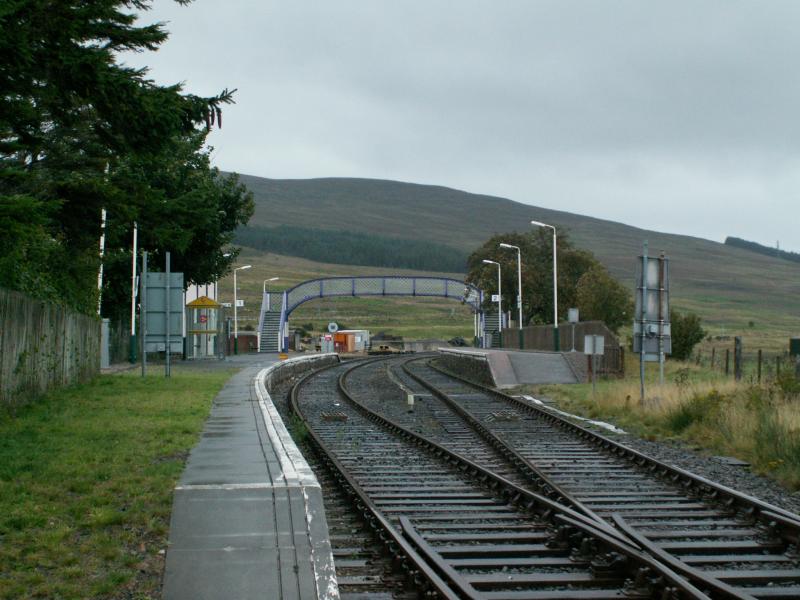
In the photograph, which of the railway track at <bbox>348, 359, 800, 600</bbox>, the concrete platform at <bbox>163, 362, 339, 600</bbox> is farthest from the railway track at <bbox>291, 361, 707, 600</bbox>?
the concrete platform at <bbox>163, 362, 339, 600</bbox>

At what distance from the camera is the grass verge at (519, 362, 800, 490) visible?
1548cm

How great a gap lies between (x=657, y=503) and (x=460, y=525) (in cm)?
290

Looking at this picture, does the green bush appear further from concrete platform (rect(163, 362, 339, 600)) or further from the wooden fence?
the wooden fence

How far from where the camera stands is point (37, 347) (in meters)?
21.2

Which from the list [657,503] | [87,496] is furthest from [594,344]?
[87,496]

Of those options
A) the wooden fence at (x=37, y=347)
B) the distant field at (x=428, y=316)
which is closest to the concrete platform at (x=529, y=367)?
the wooden fence at (x=37, y=347)

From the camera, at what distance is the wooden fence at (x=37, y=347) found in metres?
18.5

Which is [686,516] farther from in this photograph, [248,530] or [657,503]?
[248,530]

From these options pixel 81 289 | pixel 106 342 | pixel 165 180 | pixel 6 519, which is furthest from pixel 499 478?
pixel 165 180

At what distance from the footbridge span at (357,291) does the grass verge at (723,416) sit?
205 feet

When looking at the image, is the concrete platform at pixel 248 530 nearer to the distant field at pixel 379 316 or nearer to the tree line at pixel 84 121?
the tree line at pixel 84 121

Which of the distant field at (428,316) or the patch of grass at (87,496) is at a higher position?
the distant field at (428,316)

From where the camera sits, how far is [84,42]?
1476 centimetres

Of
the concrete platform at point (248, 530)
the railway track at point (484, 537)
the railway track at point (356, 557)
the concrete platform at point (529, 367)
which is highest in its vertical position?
the concrete platform at point (529, 367)
